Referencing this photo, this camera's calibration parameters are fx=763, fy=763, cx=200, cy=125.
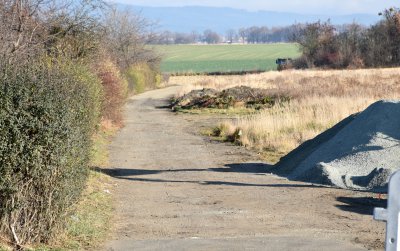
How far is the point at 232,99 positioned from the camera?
46.7 m

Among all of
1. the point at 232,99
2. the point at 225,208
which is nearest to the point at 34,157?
the point at 225,208

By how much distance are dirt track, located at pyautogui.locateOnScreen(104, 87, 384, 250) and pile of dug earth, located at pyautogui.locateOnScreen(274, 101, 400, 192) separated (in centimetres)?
54

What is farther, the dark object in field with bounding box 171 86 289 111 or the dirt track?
the dark object in field with bounding box 171 86 289 111

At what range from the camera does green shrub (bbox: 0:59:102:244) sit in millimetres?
9094

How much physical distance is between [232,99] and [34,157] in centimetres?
3783

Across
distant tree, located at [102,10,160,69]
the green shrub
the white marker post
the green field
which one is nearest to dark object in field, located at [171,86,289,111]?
distant tree, located at [102,10,160,69]

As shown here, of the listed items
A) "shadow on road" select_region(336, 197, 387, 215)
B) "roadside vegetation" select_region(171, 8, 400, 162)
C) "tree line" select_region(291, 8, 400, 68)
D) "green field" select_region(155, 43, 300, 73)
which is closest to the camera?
"shadow on road" select_region(336, 197, 387, 215)

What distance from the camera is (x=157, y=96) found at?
62000 mm

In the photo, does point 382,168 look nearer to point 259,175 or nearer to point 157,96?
point 259,175

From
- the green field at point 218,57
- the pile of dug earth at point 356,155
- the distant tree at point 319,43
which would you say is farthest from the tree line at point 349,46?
the pile of dug earth at point 356,155

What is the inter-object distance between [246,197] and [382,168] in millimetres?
3135

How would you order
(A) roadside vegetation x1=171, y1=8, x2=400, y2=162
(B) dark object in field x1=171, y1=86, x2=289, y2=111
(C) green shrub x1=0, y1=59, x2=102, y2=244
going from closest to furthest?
(C) green shrub x1=0, y1=59, x2=102, y2=244, (A) roadside vegetation x1=171, y1=8, x2=400, y2=162, (B) dark object in field x1=171, y1=86, x2=289, y2=111

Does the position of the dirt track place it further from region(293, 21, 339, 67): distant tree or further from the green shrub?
region(293, 21, 339, 67): distant tree

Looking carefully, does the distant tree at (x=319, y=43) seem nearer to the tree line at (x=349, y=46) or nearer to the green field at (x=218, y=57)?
the tree line at (x=349, y=46)
